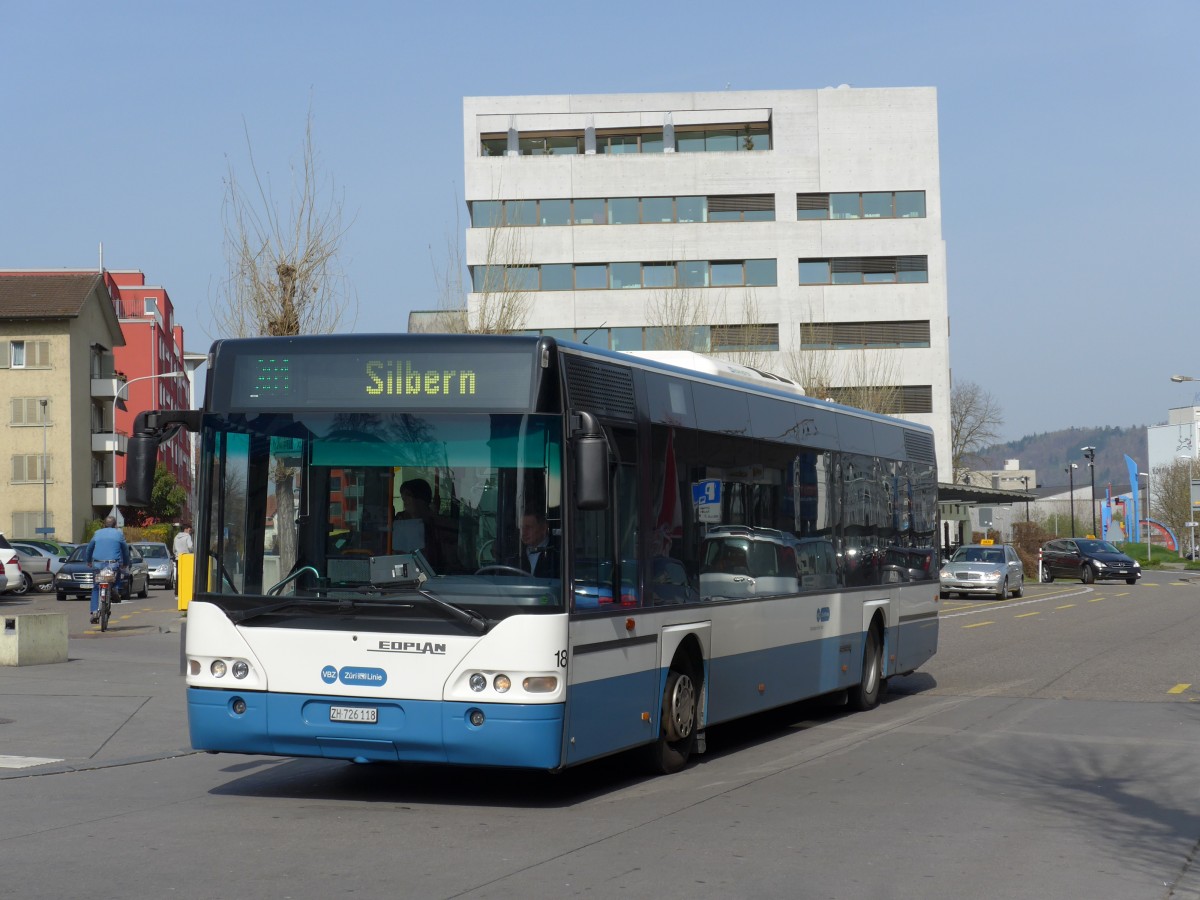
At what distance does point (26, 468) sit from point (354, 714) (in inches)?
2811

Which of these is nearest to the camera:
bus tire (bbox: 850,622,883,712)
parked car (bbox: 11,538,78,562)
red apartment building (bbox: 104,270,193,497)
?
Result: bus tire (bbox: 850,622,883,712)

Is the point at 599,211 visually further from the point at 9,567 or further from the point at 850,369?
the point at 9,567

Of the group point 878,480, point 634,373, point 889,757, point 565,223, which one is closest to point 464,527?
point 634,373

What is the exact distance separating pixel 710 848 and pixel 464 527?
2335mm

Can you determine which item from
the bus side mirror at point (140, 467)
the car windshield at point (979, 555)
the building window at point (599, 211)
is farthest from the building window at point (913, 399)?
the bus side mirror at point (140, 467)

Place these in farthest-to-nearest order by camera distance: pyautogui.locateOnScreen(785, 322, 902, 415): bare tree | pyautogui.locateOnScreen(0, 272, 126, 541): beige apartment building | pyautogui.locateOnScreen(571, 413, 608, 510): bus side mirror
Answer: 1. pyautogui.locateOnScreen(0, 272, 126, 541): beige apartment building
2. pyautogui.locateOnScreen(785, 322, 902, 415): bare tree
3. pyautogui.locateOnScreen(571, 413, 608, 510): bus side mirror

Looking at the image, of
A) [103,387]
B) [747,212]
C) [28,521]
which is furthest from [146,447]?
[103,387]

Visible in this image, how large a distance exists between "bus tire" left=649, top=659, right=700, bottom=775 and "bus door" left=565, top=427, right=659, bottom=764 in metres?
0.31

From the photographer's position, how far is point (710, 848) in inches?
322

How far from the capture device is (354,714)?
9.27 metres

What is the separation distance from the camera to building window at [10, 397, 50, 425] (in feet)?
247

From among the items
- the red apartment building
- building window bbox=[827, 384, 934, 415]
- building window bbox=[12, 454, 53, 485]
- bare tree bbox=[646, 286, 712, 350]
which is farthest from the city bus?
the red apartment building

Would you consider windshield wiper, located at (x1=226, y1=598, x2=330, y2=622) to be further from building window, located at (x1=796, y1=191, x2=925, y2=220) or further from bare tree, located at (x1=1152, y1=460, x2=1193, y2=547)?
bare tree, located at (x1=1152, y1=460, x2=1193, y2=547)

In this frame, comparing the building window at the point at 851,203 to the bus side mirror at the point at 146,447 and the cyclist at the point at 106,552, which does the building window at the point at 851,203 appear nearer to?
the cyclist at the point at 106,552
